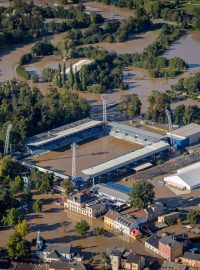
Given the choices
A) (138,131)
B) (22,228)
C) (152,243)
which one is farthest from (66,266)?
(138,131)

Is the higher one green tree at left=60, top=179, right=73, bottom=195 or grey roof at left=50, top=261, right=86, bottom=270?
green tree at left=60, top=179, right=73, bottom=195

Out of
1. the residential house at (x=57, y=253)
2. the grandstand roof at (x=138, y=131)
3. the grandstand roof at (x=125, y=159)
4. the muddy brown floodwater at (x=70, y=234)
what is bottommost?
the muddy brown floodwater at (x=70, y=234)

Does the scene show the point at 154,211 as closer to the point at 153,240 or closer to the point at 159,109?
the point at 153,240

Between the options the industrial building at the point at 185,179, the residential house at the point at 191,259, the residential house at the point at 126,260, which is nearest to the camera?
the residential house at the point at 126,260

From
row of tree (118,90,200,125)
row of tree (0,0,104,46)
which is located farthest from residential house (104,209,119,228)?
row of tree (0,0,104,46)

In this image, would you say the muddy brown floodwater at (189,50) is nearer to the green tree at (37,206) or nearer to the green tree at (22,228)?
the green tree at (37,206)

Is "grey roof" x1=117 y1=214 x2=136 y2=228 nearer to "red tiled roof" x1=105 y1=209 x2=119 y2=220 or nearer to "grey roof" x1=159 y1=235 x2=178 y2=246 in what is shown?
"red tiled roof" x1=105 y1=209 x2=119 y2=220

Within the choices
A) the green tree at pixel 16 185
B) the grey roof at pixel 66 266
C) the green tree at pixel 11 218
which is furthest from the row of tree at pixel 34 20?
the grey roof at pixel 66 266
